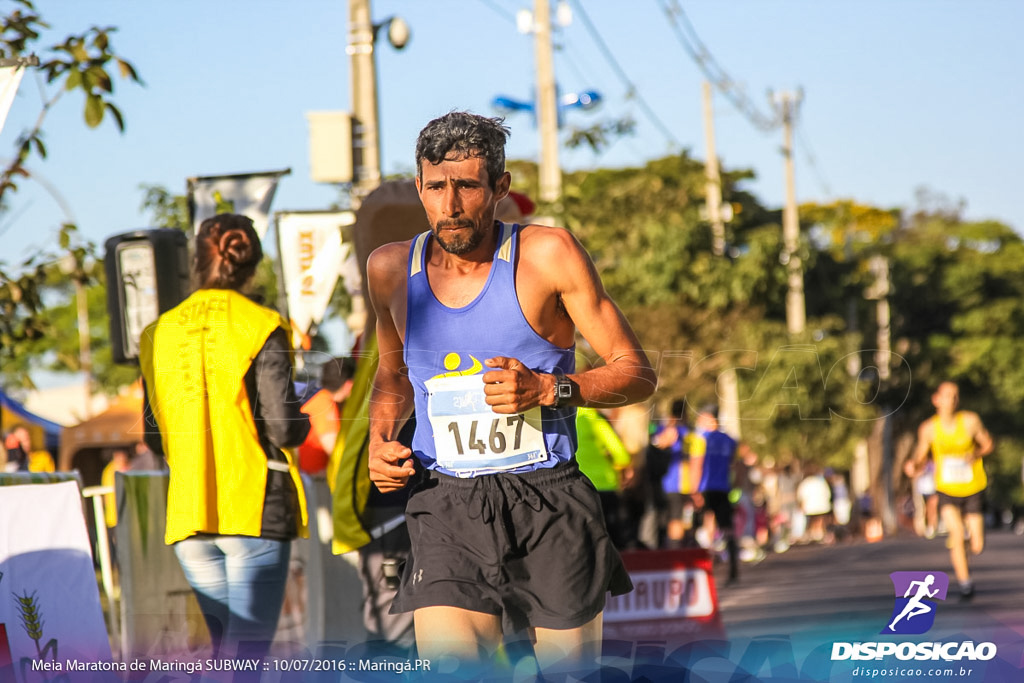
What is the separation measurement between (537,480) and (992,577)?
10.8 meters

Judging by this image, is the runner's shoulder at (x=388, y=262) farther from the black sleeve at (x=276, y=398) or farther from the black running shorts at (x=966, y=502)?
the black running shorts at (x=966, y=502)

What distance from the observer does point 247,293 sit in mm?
5297

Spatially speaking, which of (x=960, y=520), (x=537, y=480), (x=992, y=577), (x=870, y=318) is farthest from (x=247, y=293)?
(x=870, y=318)

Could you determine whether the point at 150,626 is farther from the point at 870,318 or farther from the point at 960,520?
the point at 870,318

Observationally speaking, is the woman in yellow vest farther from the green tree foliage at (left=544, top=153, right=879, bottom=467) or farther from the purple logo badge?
the green tree foliage at (left=544, top=153, right=879, bottom=467)

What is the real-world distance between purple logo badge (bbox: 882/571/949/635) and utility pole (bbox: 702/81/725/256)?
27.9 metres

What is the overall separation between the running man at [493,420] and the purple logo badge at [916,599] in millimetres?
1302

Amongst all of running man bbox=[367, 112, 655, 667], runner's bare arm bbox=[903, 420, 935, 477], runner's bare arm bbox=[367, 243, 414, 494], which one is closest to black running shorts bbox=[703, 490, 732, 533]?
runner's bare arm bbox=[903, 420, 935, 477]

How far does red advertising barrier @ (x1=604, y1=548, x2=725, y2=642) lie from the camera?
8141 mm

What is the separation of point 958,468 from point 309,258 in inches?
236

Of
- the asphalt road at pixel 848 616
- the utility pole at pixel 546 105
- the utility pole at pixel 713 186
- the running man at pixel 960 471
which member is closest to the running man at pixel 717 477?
the asphalt road at pixel 848 616

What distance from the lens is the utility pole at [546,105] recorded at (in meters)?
18.1

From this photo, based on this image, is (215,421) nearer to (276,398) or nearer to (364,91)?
(276,398)

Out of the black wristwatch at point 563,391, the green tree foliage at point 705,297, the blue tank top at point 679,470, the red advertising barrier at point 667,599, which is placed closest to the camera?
the black wristwatch at point 563,391
